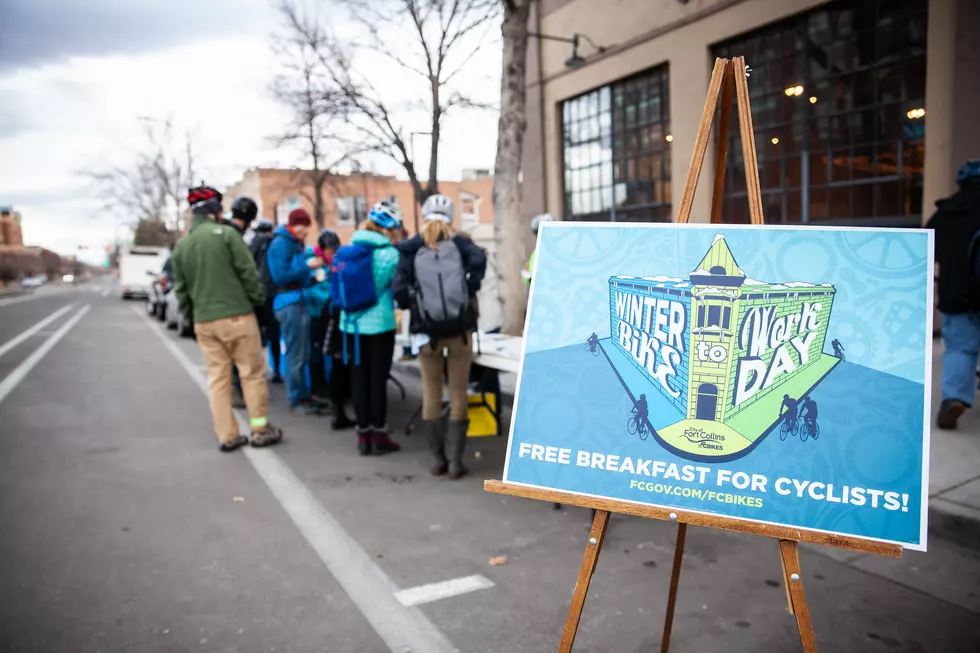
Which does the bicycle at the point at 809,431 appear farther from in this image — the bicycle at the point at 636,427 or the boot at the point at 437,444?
the boot at the point at 437,444

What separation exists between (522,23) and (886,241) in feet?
29.8

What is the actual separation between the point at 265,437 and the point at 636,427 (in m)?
4.57

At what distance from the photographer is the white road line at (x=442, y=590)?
3.43m

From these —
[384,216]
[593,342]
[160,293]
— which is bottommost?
[160,293]

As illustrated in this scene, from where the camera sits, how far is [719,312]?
2.40 metres

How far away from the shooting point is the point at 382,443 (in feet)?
19.6

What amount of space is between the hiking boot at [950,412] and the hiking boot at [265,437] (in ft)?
18.3

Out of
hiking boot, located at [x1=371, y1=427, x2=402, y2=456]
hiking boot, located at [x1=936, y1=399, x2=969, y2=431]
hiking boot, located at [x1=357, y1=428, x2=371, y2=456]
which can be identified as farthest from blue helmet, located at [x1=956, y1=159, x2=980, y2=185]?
hiking boot, located at [x1=357, y1=428, x2=371, y2=456]

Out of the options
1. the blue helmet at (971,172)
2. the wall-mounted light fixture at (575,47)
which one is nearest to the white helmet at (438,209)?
the blue helmet at (971,172)

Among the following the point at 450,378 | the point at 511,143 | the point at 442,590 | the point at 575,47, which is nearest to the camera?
the point at 442,590

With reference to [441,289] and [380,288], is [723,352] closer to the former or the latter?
[441,289]

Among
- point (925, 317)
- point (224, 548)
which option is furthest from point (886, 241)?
point (224, 548)

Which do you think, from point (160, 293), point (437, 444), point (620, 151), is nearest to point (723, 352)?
point (437, 444)

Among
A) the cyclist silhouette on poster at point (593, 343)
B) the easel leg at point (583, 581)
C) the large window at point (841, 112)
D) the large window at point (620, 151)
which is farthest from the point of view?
the large window at point (620, 151)
